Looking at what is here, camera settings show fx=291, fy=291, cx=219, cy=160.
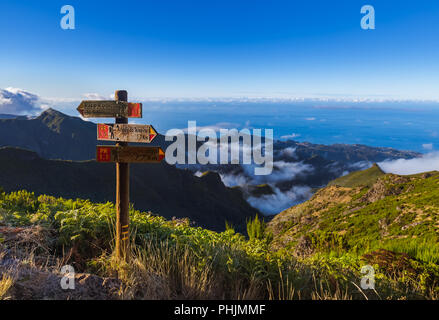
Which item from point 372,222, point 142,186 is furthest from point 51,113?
point 372,222

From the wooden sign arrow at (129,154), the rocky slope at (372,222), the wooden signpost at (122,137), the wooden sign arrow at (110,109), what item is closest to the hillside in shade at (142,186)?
the rocky slope at (372,222)

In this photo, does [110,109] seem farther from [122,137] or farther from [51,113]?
[51,113]

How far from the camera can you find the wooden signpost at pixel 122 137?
491 cm

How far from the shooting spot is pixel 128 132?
4938 mm

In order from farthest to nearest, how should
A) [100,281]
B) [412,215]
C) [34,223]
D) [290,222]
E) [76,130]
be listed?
[76,130], [290,222], [412,215], [34,223], [100,281]

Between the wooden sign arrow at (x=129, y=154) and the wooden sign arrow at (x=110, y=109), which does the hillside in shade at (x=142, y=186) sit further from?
the wooden sign arrow at (x=110, y=109)

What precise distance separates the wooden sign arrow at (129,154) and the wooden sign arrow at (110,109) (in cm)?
58

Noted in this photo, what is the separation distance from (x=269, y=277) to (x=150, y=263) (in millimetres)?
1900

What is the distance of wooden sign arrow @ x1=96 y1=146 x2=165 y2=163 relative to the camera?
4.94m

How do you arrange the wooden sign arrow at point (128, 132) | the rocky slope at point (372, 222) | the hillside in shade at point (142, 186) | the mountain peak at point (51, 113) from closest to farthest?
the wooden sign arrow at point (128, 132)
the rocky slope at point (372, 222)
the hillside in shade at point (142, 186)
the mountain peak at point (51, 113)

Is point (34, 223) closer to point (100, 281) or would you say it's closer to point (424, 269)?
point (100, 281)

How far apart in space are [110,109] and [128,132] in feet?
1.76
